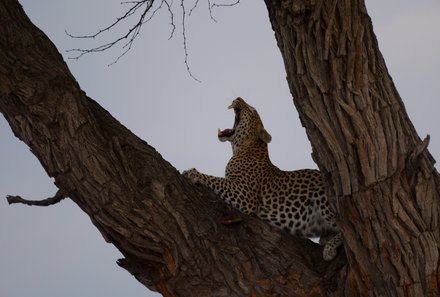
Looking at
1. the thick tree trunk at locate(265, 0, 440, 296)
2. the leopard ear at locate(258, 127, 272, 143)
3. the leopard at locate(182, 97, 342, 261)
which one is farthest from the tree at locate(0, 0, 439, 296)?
the leopard ear at locate(258, 127, 272, 143)

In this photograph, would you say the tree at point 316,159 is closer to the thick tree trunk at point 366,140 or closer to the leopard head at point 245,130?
the thick tree trunk at point 366,140

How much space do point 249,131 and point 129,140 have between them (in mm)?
2375

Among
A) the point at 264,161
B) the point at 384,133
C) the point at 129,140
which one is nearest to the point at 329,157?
the point at 384,133

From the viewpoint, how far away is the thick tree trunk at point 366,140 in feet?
15.0

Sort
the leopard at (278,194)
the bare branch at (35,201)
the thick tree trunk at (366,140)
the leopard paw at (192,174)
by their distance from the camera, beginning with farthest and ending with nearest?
the leopard paw at (192,174), the leopard at (278,194), the bare branch at (35,201), the thick tree trunk at (366,140)

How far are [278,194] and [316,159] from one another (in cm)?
203

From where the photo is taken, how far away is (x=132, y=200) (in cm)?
503

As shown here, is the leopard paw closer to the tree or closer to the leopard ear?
the tree

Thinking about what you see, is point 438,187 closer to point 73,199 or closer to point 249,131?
point 73,199

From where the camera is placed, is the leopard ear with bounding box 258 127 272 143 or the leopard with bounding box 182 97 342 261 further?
the leopard ear with bounding box 258 127 272 143

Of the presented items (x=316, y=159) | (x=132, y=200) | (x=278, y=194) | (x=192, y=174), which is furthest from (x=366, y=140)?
(x=192, y=174)

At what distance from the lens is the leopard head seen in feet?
25.4

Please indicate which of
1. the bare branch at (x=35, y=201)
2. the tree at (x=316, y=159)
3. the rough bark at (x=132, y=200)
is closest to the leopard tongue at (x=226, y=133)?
the tree at (x=316, y=159)

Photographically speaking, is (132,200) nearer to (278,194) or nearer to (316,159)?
(316,159)
